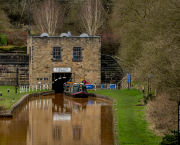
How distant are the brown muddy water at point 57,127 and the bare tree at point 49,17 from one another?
106 feet

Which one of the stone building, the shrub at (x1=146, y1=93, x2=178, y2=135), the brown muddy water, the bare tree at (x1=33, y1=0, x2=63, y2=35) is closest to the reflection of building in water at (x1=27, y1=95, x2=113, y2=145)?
the brown muddy water

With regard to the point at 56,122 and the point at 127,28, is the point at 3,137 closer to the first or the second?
the point at 56,122

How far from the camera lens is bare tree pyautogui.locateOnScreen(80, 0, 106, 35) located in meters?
52.6

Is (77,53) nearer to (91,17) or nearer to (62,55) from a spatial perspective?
(62,55)

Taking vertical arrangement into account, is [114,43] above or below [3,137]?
above

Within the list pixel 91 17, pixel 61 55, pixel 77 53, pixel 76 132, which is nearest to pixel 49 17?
pixel 91 17

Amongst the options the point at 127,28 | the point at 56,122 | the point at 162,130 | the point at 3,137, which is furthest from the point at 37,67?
the point at 162,130

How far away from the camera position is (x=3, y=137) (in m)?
14.8

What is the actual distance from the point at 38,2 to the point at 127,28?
35385 mm

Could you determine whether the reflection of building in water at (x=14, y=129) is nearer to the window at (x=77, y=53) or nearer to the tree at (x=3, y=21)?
the window at (x=77, y=53)

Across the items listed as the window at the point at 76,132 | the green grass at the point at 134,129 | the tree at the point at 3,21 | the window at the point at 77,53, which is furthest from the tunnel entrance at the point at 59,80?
the window at the point at 76,132

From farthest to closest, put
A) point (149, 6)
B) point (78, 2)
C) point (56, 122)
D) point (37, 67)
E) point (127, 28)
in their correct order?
1. point (78, 2)
2. point (37, 67)
3. point (127, 28)
4. point (149, 6)
5. point (56, 122)

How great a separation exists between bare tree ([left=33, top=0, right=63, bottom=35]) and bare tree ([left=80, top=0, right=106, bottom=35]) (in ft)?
14.4

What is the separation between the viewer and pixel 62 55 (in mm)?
40219
